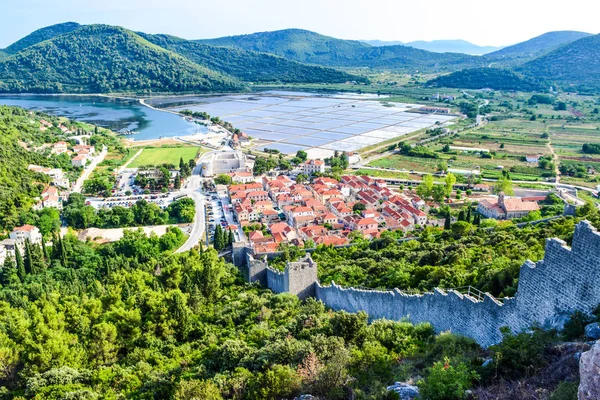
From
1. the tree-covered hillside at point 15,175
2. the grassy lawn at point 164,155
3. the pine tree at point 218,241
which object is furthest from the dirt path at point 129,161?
the pine tree at point 218,241

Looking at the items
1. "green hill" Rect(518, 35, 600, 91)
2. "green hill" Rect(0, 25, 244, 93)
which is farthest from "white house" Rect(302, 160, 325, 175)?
"green hill" Rect(518, 35, 600, 91)

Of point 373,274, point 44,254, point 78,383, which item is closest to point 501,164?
point 373,274

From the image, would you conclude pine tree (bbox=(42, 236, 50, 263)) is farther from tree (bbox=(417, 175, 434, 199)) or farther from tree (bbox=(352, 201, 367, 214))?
tree (bbox=(417, 175, 434, 199))

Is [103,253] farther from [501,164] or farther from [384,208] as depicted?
[501,164]

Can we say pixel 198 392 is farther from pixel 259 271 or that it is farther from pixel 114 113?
pixel 114 113

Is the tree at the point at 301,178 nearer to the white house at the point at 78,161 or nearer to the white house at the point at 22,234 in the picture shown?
the white house at the point at 22,234

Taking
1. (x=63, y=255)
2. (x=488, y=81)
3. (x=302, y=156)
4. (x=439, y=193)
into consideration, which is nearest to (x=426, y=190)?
(x=439, y=193)
